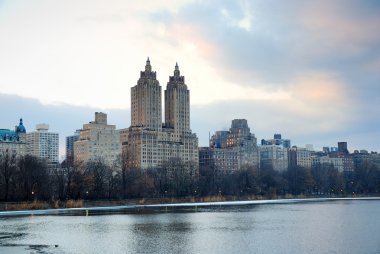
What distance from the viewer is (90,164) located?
141625 mm

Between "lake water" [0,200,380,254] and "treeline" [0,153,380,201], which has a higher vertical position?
"treeline" [0,153,380,201]

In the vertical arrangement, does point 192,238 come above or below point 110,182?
below

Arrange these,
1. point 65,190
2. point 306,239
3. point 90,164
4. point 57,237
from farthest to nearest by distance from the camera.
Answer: point 90,164
point 65,190
point 57,237
point 306,239

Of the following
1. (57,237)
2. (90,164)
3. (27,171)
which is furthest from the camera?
(90,164)

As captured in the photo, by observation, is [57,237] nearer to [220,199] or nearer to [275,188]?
[220,199]

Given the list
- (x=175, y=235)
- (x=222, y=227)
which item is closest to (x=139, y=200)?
(x=222, y=227)

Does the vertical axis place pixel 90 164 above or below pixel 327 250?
above

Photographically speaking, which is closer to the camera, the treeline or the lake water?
the lake water

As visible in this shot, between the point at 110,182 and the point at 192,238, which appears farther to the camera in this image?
the point at 110,182

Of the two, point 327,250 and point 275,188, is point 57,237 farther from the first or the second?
point 275,188

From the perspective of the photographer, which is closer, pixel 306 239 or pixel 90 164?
pixel 306 239

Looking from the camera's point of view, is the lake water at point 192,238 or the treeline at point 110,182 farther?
the treeline at point 110,182

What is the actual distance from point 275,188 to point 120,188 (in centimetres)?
7476

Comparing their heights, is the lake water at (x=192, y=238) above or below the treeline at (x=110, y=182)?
below
